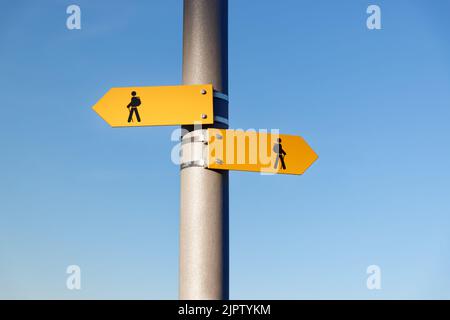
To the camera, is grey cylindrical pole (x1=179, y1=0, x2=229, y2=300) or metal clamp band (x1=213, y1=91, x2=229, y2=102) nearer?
grey cylindrical pole (x1=179, y1=0, x2=229, y2=300)

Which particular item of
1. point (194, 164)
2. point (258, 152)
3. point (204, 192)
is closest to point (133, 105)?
point (194, 164)

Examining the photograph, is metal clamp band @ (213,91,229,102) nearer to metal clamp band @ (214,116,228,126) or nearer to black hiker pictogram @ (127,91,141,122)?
metal clamp band @ (214,116,228,126)

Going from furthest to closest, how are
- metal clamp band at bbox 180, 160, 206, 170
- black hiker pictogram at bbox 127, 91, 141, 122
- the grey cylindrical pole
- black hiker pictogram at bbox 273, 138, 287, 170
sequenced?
black hiker pictogram at bbox 273, 138, 287, 170
black hiker pictogram at bbox 127, 91, 141, 122
metal clamp band at bbox 180, 160, 206, 170
the grey cylindrical pole

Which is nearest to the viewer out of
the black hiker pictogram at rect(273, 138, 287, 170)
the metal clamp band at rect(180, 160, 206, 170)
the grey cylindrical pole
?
the grey cylindrical pole

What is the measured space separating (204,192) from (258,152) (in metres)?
0.43

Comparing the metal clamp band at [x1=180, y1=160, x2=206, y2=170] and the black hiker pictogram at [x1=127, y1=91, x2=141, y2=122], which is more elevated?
the black hiker pictogram at [x1=127, y1=91, x2=141, y2=122]

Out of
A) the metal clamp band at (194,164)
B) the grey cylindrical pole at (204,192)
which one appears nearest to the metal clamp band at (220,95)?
the grey cylindrical pole at (204,192)

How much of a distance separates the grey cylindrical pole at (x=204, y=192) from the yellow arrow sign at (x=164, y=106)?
0.22ft

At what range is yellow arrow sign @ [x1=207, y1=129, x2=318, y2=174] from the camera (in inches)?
119

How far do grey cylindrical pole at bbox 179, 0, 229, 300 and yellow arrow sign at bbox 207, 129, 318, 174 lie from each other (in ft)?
0.27

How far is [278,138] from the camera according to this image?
128 inches

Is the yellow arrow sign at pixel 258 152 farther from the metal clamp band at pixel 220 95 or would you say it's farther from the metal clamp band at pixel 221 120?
the metal clamp band at pixel 220 95

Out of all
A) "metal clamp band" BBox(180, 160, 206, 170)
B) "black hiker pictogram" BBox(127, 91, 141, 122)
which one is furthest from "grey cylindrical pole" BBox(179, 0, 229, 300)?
"black hiker pictogram" BBox(127, 91, 141, 122)
